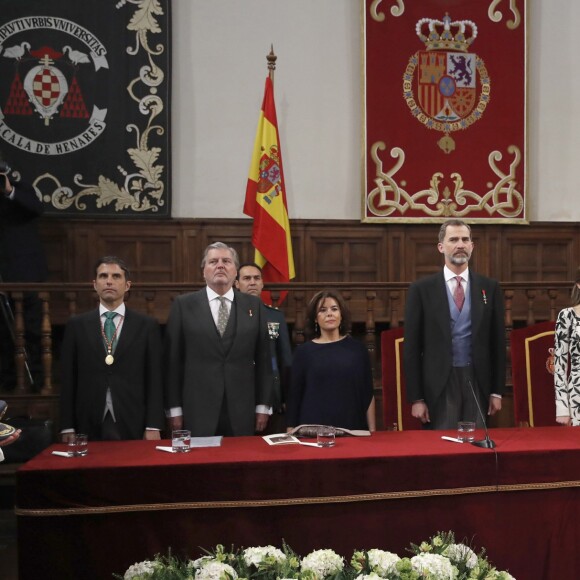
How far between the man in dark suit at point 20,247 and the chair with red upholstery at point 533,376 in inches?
122

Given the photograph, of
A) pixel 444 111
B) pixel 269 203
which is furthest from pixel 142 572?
pixel 444 111

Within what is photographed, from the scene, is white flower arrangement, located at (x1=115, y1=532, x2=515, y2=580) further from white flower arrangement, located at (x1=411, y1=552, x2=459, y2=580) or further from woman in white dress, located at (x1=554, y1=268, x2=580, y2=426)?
woman in white dress, located at (x1=554, y1=268, x2=580, y2=426)

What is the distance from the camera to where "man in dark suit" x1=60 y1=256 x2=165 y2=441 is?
3291 millimetres

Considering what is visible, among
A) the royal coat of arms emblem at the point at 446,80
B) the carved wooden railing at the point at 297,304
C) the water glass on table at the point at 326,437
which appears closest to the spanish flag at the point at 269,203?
the carved wooden railing at the point at 297,304

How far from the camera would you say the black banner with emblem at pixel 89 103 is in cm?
593

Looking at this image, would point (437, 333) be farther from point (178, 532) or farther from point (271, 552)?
point (271, 552)

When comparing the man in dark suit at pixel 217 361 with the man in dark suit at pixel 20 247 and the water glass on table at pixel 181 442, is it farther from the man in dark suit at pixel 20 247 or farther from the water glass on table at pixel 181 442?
the man in dark suit at pixel 20 247

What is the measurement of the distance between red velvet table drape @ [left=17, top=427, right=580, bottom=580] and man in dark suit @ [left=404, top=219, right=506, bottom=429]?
0.86 metres

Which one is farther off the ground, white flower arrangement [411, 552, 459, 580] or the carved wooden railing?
the carved wooden railing

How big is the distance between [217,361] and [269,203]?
2.73 m

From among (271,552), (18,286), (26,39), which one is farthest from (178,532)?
(26,39)

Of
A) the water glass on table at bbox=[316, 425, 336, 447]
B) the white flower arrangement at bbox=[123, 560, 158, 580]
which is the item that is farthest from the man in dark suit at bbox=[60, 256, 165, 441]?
the white flower arrangement at bbox=[123, 560, 158, 580]

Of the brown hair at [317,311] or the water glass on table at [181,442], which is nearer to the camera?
the water glass on table at [181,442]

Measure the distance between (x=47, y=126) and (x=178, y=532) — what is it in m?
4.53
